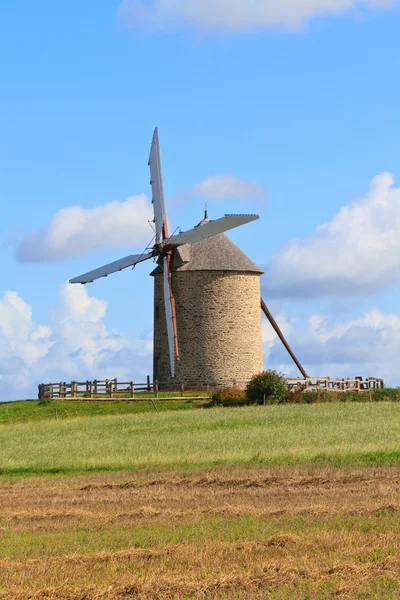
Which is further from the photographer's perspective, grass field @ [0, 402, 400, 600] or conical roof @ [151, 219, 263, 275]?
conical roof @ [151, 219, 263, 275]

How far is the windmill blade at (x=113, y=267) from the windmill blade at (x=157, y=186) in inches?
55.9

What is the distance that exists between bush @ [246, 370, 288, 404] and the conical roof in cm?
765

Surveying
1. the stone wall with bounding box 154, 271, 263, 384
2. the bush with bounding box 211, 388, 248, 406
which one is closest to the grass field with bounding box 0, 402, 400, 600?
the bush with bounding box 211, 388, 248, 406

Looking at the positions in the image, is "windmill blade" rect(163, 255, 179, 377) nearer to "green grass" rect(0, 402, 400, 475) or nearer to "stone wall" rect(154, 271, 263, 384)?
"stone wall" rect(154, 271, 263, 384)

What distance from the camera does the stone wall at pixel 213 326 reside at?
54562mm

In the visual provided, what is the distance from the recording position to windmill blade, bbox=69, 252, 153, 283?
55438 millimetres

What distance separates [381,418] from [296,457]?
13982 millimetres

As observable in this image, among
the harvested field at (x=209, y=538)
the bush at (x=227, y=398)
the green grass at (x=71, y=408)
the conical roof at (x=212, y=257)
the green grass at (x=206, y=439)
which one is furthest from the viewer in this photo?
the conical roof at (x=212, y=257)

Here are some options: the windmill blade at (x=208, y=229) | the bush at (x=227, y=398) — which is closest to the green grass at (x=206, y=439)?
the bush at (x=227, y=398)

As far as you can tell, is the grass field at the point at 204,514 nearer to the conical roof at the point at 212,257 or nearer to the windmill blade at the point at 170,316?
the windmill blade at the point at 170,316

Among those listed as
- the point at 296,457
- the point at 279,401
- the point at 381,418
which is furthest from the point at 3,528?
the point at 279,401

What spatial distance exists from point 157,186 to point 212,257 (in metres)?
5.56

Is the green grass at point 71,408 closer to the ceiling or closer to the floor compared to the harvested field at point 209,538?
closer to the ceiling

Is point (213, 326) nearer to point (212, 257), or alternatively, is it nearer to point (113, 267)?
point (212, 257)
